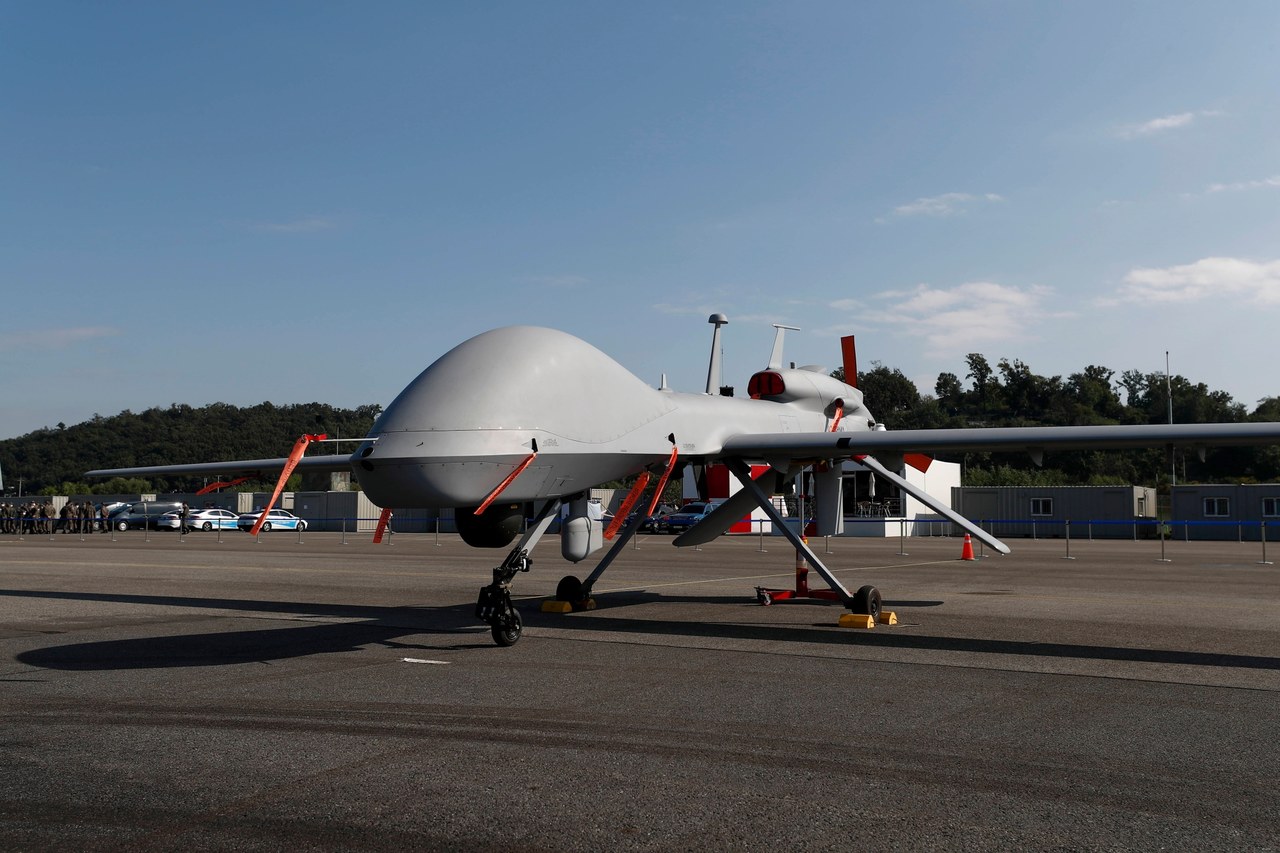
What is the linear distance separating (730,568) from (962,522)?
12.0m

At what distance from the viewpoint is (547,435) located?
10.7m

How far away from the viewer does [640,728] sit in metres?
7.14

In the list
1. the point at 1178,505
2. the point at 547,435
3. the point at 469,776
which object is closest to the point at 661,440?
the point at 547,435

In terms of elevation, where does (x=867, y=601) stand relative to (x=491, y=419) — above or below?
below

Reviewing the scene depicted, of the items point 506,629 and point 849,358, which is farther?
point 849,358

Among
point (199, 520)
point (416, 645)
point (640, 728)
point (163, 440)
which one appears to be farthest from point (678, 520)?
point (163, 440)

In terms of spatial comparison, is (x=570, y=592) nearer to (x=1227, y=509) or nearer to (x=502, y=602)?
(x=502, y=602)

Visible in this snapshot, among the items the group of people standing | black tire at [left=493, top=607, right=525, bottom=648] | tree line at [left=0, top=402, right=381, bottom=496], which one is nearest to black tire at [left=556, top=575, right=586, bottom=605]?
black tire at [left=493, top=607, right=525, bottom=648]

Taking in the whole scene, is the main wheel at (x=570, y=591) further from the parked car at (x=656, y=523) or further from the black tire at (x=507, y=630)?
the parked car at (x=656, y=523)

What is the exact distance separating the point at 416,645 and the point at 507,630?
1105mm

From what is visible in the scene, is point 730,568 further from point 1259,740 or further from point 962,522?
point 1259,740

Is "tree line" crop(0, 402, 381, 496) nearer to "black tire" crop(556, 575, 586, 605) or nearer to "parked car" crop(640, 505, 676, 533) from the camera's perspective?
"parked car" crop(640, 505, 676, 533)

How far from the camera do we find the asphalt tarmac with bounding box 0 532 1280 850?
502 cm

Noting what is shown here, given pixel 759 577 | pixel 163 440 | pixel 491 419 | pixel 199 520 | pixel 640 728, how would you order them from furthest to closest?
pixel 163 440
pixel 199 520
pixel 759 577
pixel 491 419
pixel 640 728
